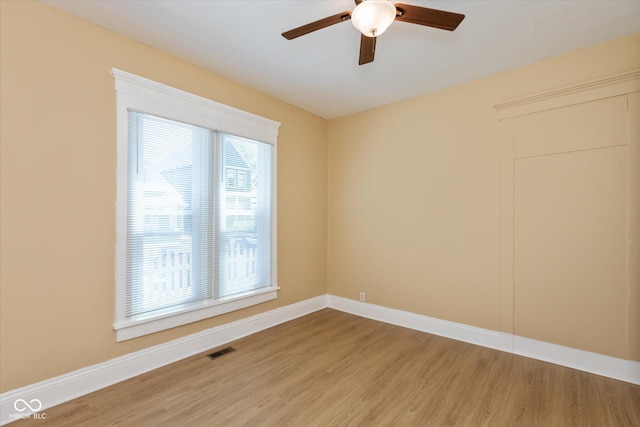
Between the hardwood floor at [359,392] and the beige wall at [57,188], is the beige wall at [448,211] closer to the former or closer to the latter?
the hardwood floor at [359,392]

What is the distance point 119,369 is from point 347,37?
136 inches

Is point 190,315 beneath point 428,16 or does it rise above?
beneath

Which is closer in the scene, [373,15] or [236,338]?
[373,15]

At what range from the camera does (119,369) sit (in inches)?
95.1

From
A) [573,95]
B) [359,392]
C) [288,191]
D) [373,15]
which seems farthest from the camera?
[288,191]

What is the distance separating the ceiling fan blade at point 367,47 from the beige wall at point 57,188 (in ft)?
6.24

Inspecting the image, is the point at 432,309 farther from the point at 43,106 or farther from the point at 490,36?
the point at 43,106

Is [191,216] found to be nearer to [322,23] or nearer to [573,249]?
[322,23]

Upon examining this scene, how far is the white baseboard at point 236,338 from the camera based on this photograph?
2086mm

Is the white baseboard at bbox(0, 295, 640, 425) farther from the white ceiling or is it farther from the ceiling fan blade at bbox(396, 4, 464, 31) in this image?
the ceiling fan blade at bbox(396, 4, 464, 31)

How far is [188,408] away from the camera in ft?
6.84

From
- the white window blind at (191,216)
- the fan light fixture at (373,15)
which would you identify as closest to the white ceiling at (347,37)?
the fan light fixture at (373,15)

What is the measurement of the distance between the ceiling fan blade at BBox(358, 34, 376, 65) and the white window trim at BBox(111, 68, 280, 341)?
1659 millimetres

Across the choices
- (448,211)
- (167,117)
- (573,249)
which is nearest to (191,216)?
(167,117)
